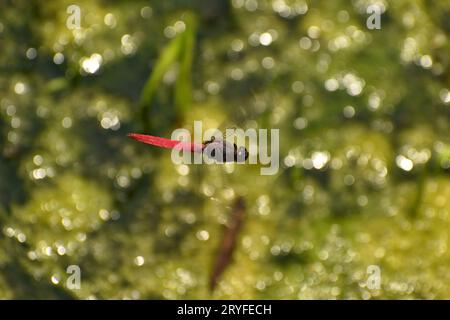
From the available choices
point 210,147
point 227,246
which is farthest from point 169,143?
point 227,246

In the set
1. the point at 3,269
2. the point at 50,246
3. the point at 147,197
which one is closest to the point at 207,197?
the point at 147,197

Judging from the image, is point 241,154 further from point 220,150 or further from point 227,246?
point 227,246

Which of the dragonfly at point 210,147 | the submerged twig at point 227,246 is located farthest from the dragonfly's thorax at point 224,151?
the submerged twig at point 227,246

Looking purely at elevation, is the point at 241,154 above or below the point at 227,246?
above

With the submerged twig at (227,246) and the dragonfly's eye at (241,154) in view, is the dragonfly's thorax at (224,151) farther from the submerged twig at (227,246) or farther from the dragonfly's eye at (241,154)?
the submerged twig at (227,246)

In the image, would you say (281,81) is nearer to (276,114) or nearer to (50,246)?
(276,114)

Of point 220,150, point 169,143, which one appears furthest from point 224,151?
point 169,143
